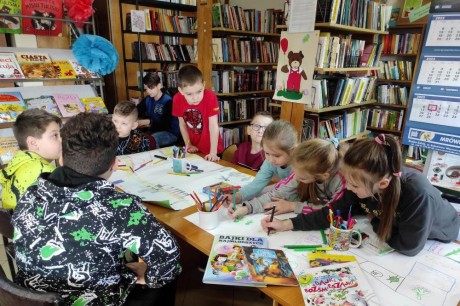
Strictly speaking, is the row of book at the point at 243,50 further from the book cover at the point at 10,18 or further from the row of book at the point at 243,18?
the book cover at the point at 10,18

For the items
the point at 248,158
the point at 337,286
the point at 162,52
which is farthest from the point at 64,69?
the point at 337,286

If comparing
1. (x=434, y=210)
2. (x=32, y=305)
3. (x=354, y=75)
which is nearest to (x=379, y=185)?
(x=434, y=210)

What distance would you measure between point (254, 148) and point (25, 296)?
169 cm

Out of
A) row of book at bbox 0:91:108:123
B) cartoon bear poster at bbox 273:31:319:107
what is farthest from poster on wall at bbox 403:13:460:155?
row of book at bbox 0:91:108:123

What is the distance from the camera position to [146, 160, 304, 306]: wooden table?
90 cm

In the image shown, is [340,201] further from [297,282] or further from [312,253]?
[297,282]

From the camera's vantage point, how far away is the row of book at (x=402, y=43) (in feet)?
13.2

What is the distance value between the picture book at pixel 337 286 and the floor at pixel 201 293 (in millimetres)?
979

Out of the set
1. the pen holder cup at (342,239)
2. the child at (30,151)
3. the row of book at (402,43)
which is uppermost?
the row of book at (402,43)

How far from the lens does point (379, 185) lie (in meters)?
1.10

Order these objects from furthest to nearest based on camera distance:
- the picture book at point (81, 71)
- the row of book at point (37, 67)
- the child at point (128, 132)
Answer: the picture book at point (81, 71), the row of book at point (37, 67), the child at point (128, 132)

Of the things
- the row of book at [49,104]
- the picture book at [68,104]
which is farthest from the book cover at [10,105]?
the picture book at [68,104]

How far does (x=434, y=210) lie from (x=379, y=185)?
215 mm

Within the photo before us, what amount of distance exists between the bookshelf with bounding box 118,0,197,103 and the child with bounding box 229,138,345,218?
2.81m
